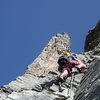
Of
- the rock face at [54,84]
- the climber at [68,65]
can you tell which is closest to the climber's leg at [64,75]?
the climber at [68,65]

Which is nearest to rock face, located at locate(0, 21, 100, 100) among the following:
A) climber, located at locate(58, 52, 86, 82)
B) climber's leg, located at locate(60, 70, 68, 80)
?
climber's leg, located at locate(60, 70, 68, 80)

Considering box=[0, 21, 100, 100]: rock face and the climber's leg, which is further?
the climber's leg

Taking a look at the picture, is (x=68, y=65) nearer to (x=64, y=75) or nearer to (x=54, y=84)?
(x=64, y=75)

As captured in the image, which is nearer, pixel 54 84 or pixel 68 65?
pixel 54 84

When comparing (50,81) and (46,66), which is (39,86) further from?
(46,66)

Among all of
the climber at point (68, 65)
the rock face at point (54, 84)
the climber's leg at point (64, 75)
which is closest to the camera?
the rock face at point (54, 84)

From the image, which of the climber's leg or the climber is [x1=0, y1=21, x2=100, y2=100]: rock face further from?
the climber

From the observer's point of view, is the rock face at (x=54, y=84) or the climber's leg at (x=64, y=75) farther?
the climber's leg at (x=64, y=75)

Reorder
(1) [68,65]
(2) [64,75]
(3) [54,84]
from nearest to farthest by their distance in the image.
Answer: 1. (3) [54,84]
2. (2) [64,75]
3. (1) [68,65]

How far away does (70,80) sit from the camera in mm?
20844

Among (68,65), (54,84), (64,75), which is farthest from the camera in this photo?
(68,65)

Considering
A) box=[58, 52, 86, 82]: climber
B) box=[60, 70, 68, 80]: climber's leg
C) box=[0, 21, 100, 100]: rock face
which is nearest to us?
box=[0, 21, 100, 100]: rock face

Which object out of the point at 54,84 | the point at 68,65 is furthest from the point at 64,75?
the point at 68,65

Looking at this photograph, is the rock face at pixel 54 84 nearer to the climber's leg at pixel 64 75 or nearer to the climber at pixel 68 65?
the climber's leg at pixel 64 75
